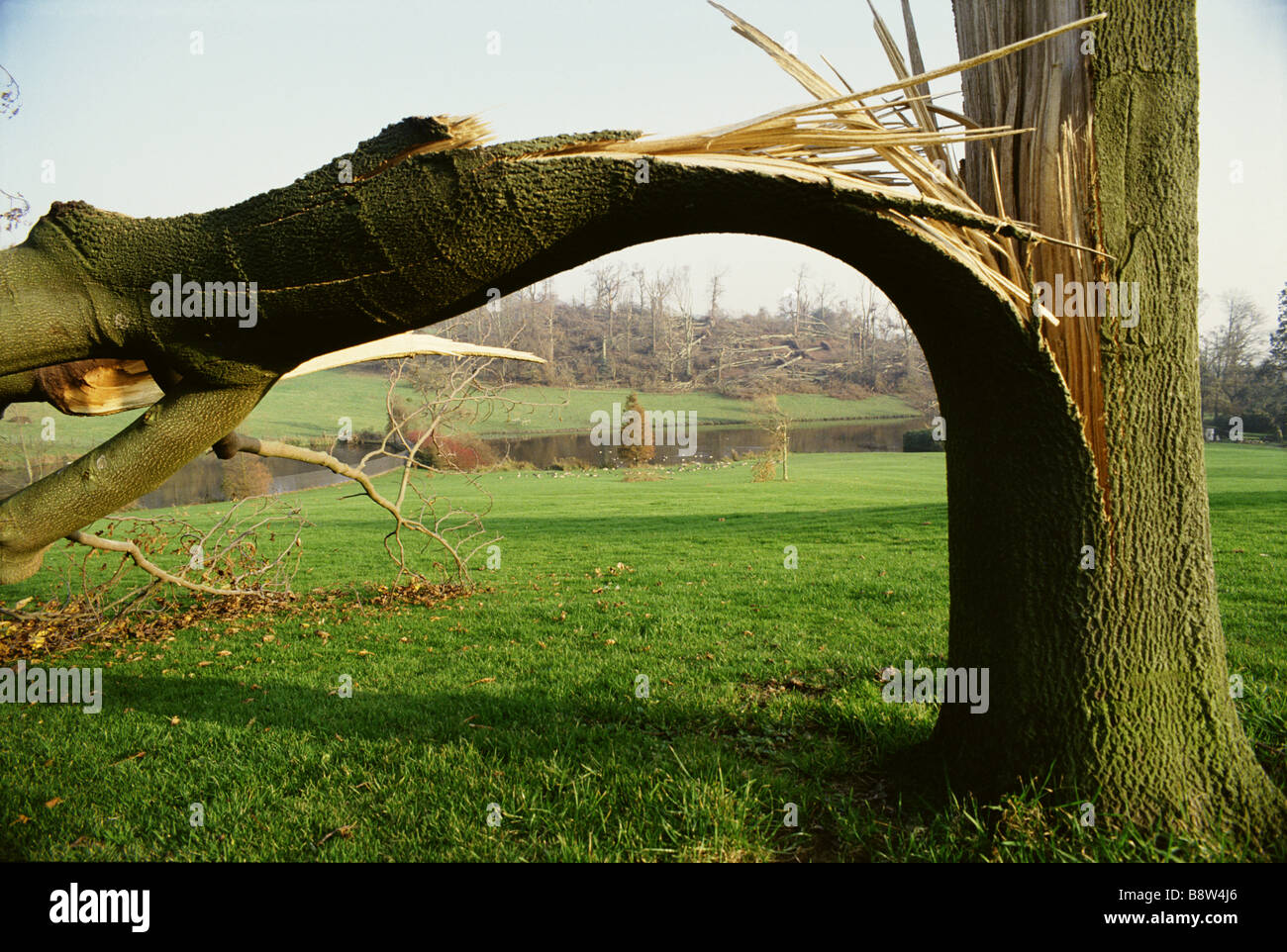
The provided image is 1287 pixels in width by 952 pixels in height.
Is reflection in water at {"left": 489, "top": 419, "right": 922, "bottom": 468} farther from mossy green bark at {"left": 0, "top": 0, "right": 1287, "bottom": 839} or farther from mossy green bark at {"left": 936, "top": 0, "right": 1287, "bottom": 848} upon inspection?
mossy green bark at {"left": 936, "top": 0, "right": 1287, "bottom": 848}

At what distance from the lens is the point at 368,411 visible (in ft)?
176

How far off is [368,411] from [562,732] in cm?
5341

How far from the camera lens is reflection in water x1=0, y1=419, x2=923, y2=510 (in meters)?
33.8

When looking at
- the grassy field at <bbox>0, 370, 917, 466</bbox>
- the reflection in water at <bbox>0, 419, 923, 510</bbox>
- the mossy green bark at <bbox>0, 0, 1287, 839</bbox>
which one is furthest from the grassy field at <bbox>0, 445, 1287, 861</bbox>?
the grassy field at <bbox>0, 370, 917, 466</bbox>

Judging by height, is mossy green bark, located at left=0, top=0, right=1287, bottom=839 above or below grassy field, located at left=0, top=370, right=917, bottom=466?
below

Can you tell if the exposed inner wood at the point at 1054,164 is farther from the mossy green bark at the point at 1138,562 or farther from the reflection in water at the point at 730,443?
the reflection in water at the point at 730,443

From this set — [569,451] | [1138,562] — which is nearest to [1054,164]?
[1138,562]

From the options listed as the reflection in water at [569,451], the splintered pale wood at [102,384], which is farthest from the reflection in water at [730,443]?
the splintered pale wood at [102,384]

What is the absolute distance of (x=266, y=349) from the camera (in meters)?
2.36

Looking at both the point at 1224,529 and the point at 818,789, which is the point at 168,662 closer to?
the point at 818,789

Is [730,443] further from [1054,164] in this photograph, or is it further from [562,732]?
[1054,164]

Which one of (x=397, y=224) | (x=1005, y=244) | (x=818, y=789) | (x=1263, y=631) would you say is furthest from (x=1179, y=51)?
(x=1263, y=631)

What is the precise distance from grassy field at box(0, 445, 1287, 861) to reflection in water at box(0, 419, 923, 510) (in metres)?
22.1

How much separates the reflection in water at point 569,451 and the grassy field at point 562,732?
22132mm
